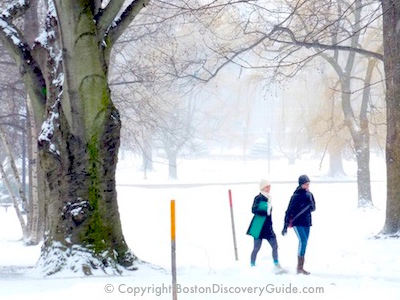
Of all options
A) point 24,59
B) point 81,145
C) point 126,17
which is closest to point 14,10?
point 24,59

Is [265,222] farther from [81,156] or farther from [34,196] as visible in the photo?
[34,196]

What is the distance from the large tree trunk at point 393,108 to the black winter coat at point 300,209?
3.87m

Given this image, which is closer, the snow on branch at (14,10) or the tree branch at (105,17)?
the tree branch at (105,17)

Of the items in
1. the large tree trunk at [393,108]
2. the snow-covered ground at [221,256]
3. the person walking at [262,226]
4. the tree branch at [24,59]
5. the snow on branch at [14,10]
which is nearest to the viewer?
the snow-covered ground at [221,256]

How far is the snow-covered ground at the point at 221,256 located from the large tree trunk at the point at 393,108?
2.26 feet

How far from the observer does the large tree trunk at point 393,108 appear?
13.3 meters

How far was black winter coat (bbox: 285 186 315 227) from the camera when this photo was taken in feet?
33.2

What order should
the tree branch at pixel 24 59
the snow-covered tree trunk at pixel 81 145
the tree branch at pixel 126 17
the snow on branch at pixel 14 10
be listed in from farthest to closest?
the snow on branch at pixel 14 10 → the tree branch at pixel 24 59 → the tree branch at pixel 126 17 → the snow-covered tree trunk at pixel 81 145

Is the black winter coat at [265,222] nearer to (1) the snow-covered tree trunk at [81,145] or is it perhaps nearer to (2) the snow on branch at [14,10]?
(1) the snow-covered tree trunk at [81,145]

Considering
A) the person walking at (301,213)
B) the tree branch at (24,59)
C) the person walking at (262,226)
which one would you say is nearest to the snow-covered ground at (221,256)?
the person walking at (262,226)

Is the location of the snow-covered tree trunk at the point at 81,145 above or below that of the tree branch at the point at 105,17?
below

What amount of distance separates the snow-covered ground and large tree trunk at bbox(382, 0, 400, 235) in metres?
0.69

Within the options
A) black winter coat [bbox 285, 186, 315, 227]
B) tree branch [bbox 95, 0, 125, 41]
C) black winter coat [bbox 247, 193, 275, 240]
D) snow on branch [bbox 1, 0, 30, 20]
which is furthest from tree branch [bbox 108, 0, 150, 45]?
black winter coat [bbox 285, 186, 315, 227]

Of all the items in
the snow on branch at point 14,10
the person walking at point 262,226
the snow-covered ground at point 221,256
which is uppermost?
the snow on branch at point 14,10
